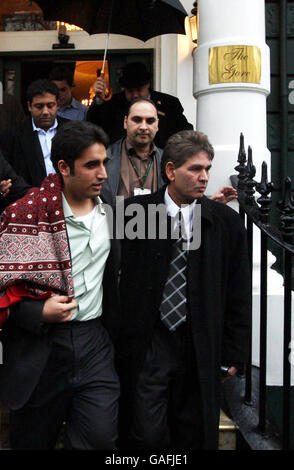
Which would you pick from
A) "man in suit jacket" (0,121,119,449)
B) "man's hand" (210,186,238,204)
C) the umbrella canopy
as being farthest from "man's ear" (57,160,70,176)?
the umbrella canopy

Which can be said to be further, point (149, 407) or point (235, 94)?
point (235, 94)

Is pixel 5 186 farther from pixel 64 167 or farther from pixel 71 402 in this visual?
pixel 71 402

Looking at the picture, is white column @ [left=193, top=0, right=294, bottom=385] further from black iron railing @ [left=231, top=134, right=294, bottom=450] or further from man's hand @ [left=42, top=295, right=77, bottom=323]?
man's hand @ [left=42, top=295, right=77, bottom=323]

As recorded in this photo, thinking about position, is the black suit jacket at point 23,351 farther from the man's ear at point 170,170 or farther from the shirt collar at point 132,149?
the shirt collar at point 132,149

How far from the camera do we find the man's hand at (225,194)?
3730mm

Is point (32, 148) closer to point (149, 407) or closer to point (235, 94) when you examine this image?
point (235, 94)

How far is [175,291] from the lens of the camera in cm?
272

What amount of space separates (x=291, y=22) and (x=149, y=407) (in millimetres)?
5536

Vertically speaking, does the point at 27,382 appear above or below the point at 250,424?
above

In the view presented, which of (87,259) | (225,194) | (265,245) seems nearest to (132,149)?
(225,194)

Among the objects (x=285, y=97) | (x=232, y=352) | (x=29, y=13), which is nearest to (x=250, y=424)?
(x=232, y=352)

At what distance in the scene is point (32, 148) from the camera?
13.6ft

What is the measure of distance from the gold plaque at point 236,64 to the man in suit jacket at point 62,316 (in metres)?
2.46

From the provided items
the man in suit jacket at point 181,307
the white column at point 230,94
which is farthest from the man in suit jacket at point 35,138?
the man in suit jacket at point 181,307
